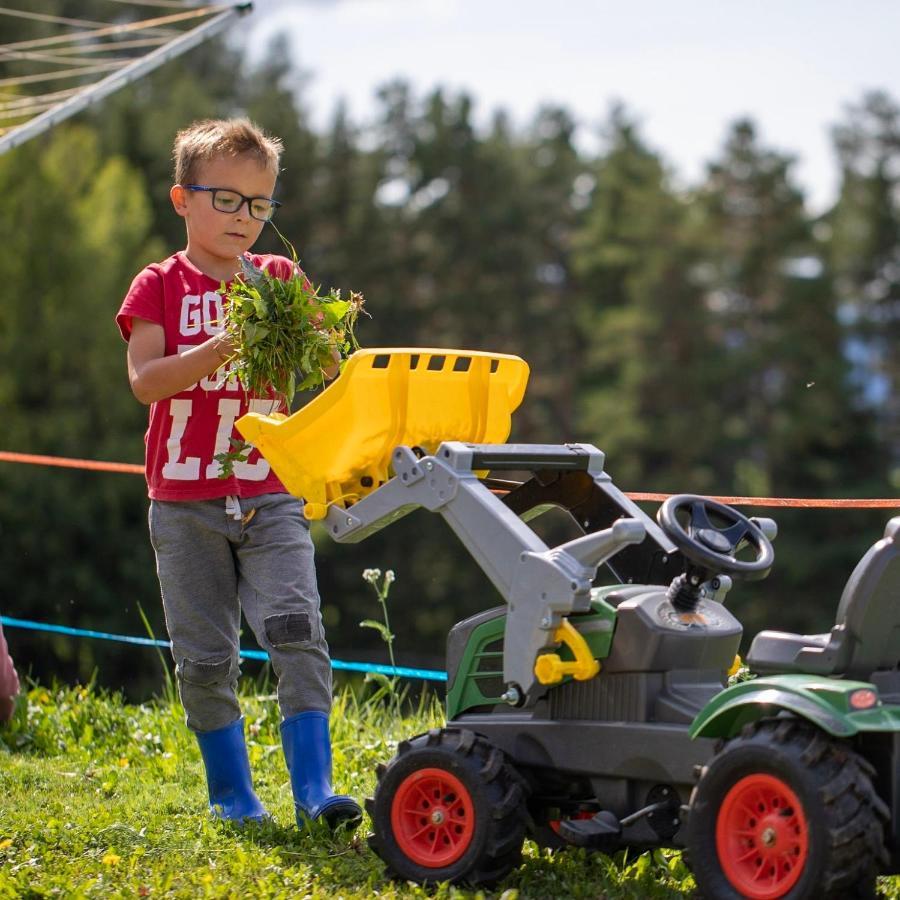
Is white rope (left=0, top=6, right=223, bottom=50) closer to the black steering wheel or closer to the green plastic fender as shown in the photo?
the black steering wheel

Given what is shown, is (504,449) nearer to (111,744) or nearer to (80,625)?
(111,744)

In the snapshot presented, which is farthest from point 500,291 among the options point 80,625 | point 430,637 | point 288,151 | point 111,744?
point 111,744

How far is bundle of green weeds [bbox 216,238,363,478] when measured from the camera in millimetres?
4168

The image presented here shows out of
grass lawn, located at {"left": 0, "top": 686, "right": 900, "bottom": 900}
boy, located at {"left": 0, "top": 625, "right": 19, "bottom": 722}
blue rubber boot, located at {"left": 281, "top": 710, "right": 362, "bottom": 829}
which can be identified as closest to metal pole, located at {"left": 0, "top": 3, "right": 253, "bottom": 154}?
boy, located at {"left": 0, "top": 625, "right": 19, "bottom": 722}

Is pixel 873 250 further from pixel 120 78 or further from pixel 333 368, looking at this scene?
pixel 333 368

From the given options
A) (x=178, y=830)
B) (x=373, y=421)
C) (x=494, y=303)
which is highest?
(x=494, y=303)

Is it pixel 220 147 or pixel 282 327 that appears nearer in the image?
pixel 282 327

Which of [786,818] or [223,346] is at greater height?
[223,346]

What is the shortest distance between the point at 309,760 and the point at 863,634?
167 cm

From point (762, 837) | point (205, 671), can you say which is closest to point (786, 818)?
point (762, 837)

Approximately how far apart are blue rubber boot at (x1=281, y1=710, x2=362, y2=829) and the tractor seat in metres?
1.40

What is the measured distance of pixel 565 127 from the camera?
47.8 m

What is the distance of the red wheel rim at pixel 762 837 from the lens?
323cm

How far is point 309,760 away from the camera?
445cm
